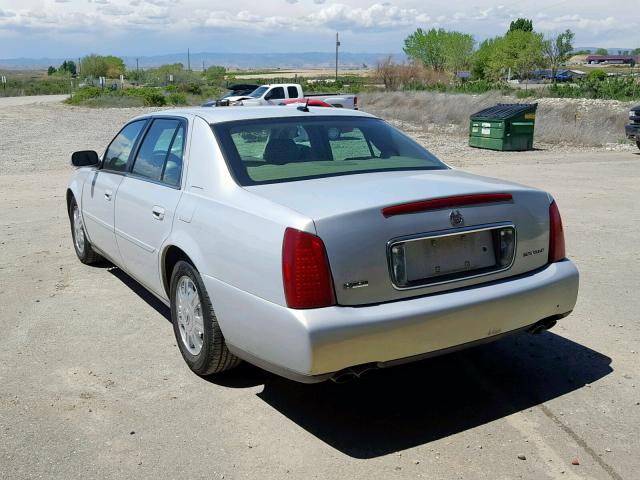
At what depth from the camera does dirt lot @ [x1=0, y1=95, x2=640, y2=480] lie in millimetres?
3365

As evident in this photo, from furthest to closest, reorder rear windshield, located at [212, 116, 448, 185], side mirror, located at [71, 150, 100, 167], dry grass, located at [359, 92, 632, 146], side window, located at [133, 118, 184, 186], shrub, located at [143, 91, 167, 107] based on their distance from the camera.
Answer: shrub, located at [143, 91, 167, 107] < dry grass, located at [359, 92, 632, 146] < side mirror, located at [71, 150, 100, 167] < side window, located at [133, 118, 184, 186] < rear windshield, located at [212, 116, 448, 185]

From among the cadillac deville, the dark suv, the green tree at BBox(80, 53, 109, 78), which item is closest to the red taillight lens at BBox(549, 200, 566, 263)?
the cadillac deville

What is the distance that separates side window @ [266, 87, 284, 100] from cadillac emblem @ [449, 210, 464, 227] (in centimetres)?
2700

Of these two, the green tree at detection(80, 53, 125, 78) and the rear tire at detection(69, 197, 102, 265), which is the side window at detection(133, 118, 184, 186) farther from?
the green tree at detection(80, 53, 125, 78)

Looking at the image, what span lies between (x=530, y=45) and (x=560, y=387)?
83.9m

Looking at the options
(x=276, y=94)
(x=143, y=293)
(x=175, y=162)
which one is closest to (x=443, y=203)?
(x=175, y=162)

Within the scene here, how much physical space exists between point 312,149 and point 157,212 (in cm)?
111

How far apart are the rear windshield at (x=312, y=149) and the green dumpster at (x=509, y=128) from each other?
1610 centimetres

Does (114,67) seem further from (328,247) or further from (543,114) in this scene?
(328,247)

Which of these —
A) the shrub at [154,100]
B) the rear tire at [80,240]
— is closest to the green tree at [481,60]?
the shrub at [154,100]

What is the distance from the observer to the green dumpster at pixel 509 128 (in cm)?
2034

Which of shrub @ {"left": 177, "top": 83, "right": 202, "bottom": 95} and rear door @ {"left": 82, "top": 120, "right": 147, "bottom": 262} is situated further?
shrub @ {"left": 177, "top": 83, "right": 202, "bottom": 95}

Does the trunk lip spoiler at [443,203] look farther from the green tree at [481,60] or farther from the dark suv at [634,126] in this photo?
the green tree at [481,60]

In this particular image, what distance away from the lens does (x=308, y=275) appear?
10.9ft
